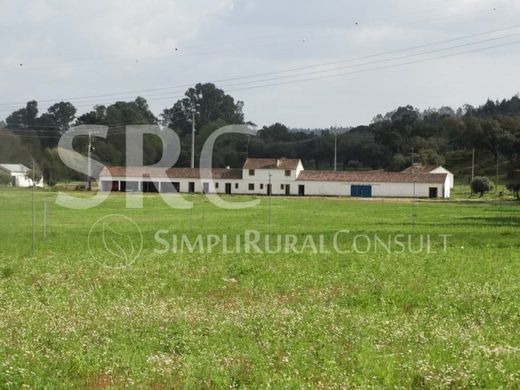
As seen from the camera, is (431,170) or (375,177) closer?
(375,177)

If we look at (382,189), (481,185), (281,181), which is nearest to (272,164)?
(281,181)

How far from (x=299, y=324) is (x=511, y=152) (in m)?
115

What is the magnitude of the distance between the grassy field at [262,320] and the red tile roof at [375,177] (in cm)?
6951

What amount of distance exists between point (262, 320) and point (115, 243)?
1560 cm

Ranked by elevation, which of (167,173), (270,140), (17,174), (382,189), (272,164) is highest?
(270,140)

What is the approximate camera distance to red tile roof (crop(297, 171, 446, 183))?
90.6 metres

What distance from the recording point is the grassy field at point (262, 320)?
8.66 m

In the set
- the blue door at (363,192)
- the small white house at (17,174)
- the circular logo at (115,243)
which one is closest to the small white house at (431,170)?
the blue door at (363,192)

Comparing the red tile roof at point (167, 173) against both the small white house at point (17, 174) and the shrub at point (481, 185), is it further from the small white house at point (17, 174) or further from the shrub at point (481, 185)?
the shrub at point (481, 185)

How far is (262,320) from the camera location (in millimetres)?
11617

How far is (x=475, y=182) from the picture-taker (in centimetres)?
8419

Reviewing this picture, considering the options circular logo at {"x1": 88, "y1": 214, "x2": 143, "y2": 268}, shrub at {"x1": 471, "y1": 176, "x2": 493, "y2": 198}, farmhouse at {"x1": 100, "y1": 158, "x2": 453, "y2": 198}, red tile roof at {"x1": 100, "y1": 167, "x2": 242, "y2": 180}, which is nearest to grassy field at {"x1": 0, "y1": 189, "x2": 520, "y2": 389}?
circular logo at {"x1": 88, "y1": 214, "x2": 143, "y2": 268}

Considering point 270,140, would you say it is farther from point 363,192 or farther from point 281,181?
point 363,192

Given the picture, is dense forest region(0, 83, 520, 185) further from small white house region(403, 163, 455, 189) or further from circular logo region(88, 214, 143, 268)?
circular logo region(88, 214, 143, 268)
